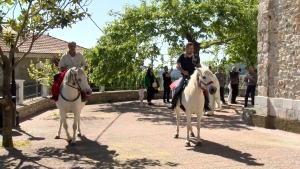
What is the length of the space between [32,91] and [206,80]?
36.9ft

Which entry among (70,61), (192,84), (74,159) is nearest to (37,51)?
(70,61)

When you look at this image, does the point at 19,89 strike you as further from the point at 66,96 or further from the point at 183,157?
the point at 183,157

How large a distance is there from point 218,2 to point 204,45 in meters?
2.99

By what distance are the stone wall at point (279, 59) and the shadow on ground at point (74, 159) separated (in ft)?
16.6

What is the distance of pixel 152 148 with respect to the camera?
775 cm

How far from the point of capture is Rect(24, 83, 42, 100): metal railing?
1562 centimetres

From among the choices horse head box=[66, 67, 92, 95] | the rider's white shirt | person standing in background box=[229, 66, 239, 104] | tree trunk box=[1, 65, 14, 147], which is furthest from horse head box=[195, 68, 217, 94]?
person standing in background box=[229, 66, 239, 104]

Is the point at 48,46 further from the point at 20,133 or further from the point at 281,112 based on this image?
the point at 281,112

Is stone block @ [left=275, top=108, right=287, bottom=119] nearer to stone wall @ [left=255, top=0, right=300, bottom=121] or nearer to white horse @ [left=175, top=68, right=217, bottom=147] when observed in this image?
Answer: stone wall @ [left=255, top=0, right=300, bottom=121]

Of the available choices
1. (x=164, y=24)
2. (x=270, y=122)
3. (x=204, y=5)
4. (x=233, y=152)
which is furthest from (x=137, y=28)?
(x=233, y=152)

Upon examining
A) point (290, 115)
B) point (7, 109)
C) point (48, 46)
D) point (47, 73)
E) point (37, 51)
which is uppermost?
point (48, 46)

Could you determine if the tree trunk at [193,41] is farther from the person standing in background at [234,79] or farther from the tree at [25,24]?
the tree at [25,24]

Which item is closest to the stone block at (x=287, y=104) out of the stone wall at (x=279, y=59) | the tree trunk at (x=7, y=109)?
the stone wall at (x=279, y=59)

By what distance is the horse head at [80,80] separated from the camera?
300 inches
